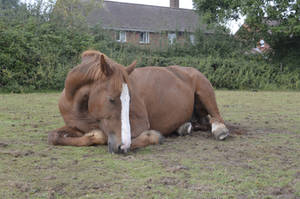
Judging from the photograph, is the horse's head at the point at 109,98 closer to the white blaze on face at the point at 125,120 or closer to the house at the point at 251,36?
the white blaze on face at the point at 125,120

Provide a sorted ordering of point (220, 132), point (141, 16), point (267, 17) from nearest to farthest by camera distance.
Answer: point (220, 132)
point (267, 17)
point (141, 16)

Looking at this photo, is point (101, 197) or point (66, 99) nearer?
point (101, 197)

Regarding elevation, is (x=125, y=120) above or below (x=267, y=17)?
below

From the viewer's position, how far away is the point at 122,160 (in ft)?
11.2

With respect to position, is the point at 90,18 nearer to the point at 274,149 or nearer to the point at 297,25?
the point at 297,25

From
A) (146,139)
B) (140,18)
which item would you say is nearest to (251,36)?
(140,18)

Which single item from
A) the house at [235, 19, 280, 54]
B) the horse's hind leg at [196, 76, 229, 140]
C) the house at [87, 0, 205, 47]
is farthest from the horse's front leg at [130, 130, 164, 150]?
the house at [87, 0, 205, 47]

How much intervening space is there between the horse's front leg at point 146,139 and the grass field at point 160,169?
0.28 ft

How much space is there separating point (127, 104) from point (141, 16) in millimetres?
30427

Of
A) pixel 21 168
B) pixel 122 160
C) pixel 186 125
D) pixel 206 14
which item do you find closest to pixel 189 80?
pixel 186 125

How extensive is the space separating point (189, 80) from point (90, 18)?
82.0 feet

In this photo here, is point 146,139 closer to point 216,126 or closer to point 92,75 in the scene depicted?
point 92,75

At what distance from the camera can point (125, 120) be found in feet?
11.5

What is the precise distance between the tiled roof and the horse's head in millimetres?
25312
